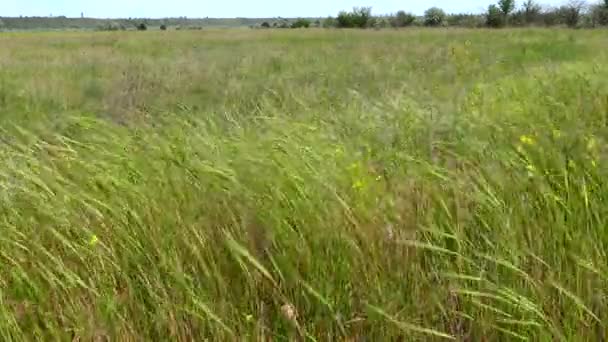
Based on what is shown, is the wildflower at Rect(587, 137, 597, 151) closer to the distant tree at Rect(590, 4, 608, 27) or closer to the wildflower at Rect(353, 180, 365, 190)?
the wildflower at Rect(353, 180, 365, 190)

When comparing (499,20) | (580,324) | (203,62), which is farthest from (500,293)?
(499,20)

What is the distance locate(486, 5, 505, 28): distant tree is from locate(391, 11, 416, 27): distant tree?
9378mm

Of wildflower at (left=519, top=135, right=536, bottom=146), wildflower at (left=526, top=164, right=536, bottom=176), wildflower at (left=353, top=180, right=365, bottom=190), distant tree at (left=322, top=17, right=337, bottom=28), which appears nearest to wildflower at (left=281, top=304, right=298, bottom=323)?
wildflower at (left=353, top=180, right=365, bottom=190)

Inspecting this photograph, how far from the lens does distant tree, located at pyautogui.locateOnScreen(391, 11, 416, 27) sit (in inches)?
2092

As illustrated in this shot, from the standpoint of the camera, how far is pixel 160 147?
8.12 feet

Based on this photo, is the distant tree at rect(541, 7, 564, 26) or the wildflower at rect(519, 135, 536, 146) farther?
the distant tree at rect(541, 7, 564, 26)

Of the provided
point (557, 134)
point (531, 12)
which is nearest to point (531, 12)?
point (531, 12)

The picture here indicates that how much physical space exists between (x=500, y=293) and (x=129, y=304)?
3.70 ft

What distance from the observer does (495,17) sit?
4425 cm

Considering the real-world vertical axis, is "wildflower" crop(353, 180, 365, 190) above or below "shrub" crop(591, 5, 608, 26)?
below

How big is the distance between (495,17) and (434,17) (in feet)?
27.8

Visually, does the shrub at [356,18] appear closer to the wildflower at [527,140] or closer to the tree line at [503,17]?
the tree line at [503,17]

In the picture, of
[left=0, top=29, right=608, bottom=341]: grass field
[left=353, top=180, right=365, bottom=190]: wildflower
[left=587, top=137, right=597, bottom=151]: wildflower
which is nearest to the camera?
[left=0, top=29, right=608, bottom=341]: grass field

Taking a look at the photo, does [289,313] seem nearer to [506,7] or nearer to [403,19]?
[506,7]
